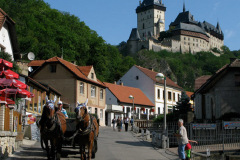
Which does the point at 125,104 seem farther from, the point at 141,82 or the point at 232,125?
the point at 232,125

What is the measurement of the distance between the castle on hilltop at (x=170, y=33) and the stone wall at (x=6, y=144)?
457ft

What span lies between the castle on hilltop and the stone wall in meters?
139

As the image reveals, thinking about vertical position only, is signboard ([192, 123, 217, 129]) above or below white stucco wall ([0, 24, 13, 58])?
below

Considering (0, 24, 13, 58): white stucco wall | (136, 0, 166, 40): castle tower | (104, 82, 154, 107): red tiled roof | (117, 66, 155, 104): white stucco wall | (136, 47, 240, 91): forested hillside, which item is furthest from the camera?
(136, 0, 166, 40): castle tower

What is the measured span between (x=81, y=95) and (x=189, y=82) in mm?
91025

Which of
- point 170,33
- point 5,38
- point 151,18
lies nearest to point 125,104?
point 5,38

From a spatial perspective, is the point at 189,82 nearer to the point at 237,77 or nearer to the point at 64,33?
the point at 64,33

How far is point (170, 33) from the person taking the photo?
552ft

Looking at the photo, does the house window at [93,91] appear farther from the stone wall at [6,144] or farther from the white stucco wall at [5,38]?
the stone wall at [6,144]

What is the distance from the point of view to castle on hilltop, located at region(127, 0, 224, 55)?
159875 millimetres

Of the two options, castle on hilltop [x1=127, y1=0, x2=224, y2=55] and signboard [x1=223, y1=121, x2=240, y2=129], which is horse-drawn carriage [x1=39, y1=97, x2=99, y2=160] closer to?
signboard [x1=223, y1=121, x2=240, y2=129]

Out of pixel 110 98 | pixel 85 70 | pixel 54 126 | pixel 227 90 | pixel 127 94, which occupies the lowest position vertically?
pixel 54 126

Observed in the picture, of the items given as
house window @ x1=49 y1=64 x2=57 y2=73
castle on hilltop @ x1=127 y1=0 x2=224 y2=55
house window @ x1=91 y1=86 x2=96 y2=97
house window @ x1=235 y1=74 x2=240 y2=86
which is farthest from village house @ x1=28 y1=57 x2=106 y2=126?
castle on hilltop @ x1=127 y1=0 x2=224 y2=55

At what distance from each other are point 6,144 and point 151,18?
17378 centimetres
